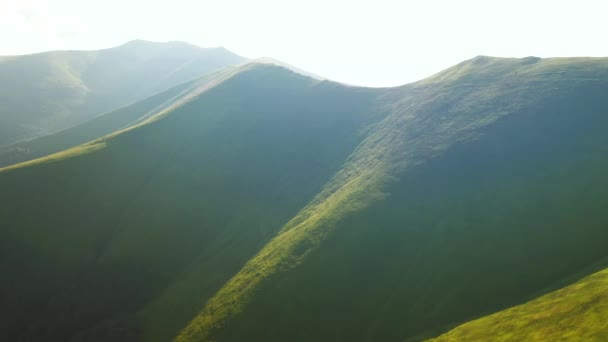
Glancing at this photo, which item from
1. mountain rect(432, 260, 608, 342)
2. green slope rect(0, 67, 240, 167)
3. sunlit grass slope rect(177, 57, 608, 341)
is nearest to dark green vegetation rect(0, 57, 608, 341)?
sunlit grass slope rect(177, 57, 608, 341)

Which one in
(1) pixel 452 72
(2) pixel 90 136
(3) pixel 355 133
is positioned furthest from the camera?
(2) pixel 90 136

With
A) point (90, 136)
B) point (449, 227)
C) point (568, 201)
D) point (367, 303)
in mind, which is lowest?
point (367, 303)

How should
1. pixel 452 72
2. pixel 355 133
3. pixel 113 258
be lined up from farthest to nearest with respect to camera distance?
pixel 452 72 < pixel 355 133 < pixel 113 258

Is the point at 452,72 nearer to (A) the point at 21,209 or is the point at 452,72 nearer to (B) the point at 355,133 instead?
(B) the point at 355,133

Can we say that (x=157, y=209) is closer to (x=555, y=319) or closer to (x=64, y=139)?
(x=555, y=319)

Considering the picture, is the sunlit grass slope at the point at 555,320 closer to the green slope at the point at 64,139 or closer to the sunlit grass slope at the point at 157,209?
the sunlit grass slope at the point at 157,209

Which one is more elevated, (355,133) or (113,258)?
(355,133)

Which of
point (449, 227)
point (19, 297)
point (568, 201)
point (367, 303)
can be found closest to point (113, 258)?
point (19, 297)
